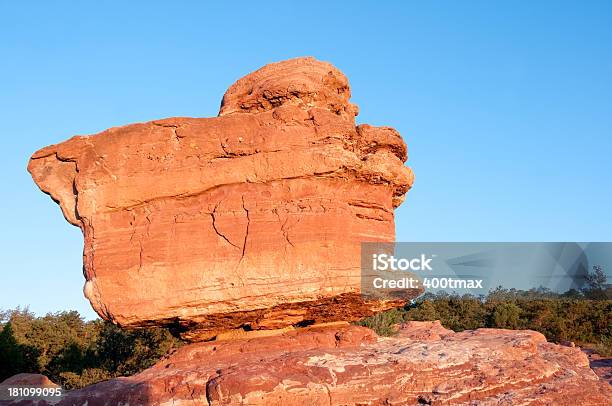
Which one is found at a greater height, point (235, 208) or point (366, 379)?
point (235, 208)

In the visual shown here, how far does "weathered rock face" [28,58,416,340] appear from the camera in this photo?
12.0 meters

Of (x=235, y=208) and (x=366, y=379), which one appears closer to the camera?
(x=366, y=379)

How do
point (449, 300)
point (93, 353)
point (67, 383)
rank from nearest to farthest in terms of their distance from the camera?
point (67, 383) < point (93, 353) < point (449, 300)

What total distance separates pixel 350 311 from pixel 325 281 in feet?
4.92

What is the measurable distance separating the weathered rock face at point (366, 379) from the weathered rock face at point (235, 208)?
1.13 metres

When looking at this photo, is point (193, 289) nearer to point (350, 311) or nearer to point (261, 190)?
point (261, 190)

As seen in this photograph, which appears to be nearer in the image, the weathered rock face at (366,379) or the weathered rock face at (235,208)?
the weathered rock face at (366,379)

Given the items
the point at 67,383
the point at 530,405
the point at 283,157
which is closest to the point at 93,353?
the point at 67,383

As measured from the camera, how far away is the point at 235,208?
12.4 metres

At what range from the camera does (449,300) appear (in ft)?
140

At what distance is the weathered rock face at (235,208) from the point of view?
12000mm

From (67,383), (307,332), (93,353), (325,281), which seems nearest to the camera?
(325,281)

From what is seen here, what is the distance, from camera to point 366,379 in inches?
411

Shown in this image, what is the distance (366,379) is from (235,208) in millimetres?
4260
